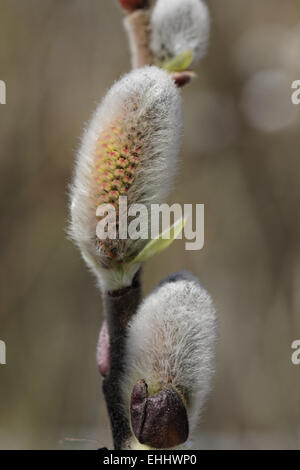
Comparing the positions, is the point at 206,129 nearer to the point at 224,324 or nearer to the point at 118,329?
the point at 224,324

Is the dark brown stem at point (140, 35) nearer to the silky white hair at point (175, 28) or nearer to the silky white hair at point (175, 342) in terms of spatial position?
the silky white hair at point (175, 28)

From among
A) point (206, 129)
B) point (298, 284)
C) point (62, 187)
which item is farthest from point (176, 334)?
point (206, 129)

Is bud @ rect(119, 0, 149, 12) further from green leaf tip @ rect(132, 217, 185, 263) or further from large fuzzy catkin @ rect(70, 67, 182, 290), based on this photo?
green leaf tip @ rect(132, 217, 185, 263)

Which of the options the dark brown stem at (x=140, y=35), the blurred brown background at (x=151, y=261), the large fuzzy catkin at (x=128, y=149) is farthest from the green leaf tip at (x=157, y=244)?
the blurred brown background at (x=151, y=261)

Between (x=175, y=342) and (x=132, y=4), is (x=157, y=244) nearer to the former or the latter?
(x=175, y=342)

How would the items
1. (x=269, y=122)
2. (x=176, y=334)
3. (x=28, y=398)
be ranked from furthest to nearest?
(x=269, y=122) → (x=28, y=398) → (x=176, y=334)

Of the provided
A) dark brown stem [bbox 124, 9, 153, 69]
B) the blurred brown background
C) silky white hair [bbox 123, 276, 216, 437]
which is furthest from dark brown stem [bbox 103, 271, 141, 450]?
the blurred brown background
